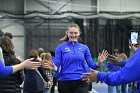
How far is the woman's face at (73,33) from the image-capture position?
8.40 m

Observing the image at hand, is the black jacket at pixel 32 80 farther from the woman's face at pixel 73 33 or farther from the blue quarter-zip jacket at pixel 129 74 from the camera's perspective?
the blue quarter-zip jacket at pixel 129 74

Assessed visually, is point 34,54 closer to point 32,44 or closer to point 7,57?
point 7,57

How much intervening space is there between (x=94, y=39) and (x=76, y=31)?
935 inches

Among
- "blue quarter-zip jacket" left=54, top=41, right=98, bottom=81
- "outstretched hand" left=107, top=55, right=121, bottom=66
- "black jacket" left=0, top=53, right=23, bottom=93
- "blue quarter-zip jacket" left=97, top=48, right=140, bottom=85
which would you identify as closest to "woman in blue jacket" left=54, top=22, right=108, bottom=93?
"blue quarter-zip jacket" left=54, top=41, right=98, bottom=81

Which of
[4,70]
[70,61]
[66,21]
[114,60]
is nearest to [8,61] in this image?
[70,61]

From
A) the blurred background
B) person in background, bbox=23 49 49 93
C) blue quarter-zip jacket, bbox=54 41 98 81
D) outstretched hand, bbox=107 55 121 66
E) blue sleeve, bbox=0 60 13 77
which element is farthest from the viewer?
the blurred background

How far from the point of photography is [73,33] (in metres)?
8.45

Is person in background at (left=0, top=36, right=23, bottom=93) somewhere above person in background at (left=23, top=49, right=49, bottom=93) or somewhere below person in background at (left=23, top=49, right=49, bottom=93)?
above

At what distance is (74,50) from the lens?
846 centimetres

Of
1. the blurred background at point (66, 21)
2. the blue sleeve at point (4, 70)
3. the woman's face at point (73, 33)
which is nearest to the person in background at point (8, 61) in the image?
the woman's face at point (73, 33)

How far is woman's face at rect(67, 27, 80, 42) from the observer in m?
8.40

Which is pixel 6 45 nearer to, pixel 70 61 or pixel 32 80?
pixel 70 61

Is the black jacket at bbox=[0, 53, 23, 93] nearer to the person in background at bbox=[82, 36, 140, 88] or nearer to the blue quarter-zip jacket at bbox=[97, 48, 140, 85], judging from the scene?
the person in background at bbox=[82, 36, 140, 88]

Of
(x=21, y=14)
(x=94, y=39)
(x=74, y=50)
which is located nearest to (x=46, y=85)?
(x=74, y=50)
